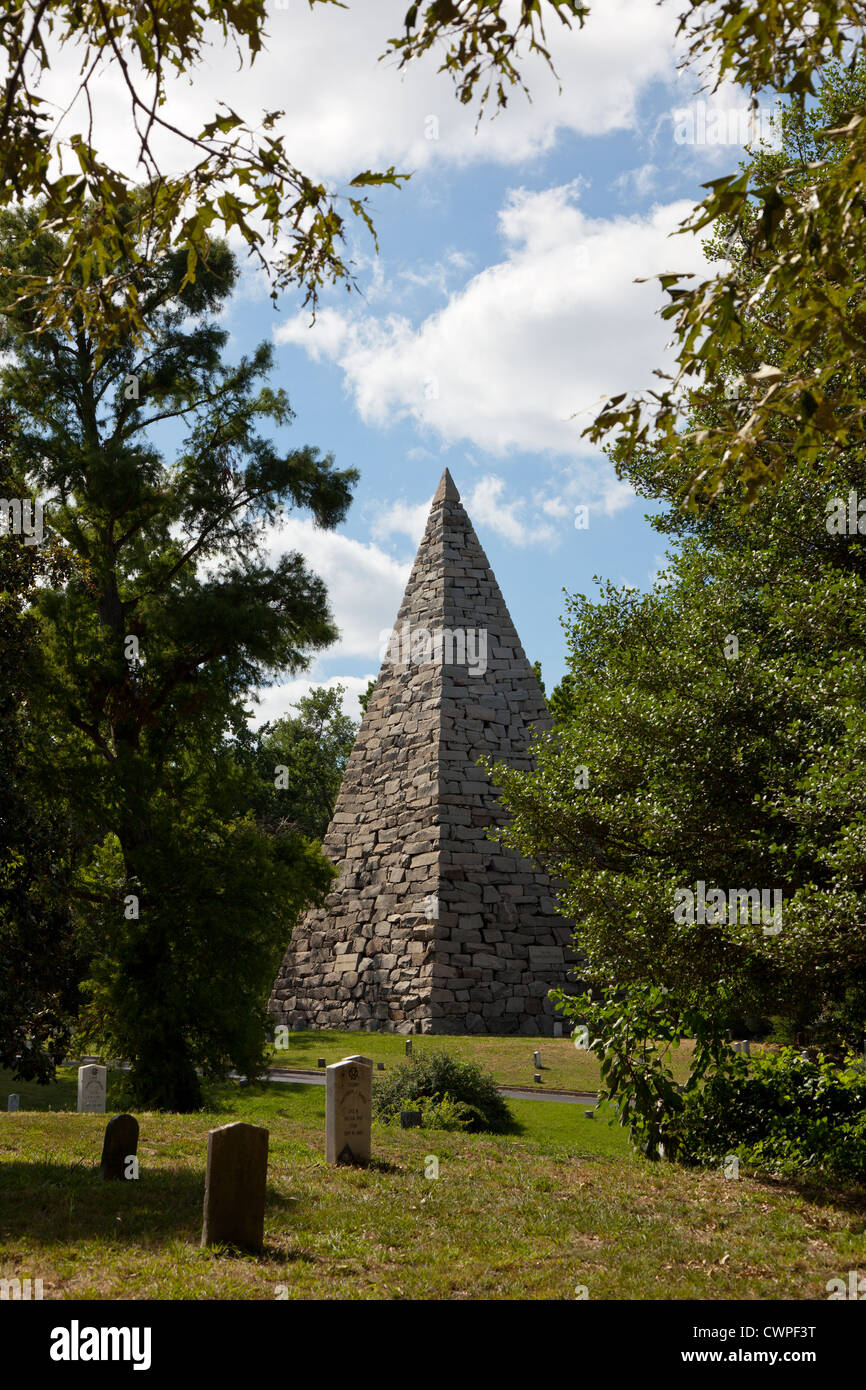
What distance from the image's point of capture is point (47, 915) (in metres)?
11.5

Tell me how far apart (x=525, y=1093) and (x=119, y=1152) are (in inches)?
480

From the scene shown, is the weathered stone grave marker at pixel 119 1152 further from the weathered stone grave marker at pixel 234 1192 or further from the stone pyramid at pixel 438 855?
the stone pyramid at pixel 438 855

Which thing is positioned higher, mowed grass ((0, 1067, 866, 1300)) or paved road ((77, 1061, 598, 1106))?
mowed grass ((0, 1067, 866, 1300))

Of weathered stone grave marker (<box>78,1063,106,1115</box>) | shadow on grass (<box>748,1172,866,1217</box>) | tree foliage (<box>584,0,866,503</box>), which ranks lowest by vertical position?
weathered stone grave marker (<box>78,1063,106,1115</box>)

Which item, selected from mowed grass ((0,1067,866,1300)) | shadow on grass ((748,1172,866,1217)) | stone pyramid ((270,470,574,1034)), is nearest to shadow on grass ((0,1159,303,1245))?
mowed grass ((0,1067,866,1300))

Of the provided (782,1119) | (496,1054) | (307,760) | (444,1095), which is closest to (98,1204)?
(782,1119)

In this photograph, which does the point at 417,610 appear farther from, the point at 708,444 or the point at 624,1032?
the point at 708,444

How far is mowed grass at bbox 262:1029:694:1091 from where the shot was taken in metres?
21.3

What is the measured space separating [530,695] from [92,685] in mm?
16462

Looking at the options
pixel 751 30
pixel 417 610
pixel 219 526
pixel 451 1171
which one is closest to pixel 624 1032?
pixel 451 1171

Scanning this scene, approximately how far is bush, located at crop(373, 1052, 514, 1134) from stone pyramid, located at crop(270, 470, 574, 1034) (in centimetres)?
927

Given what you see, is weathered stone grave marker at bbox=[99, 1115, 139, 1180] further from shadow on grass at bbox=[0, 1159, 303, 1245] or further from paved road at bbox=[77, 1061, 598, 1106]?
paved road at bbox=[77, 1061, 598, 1106]

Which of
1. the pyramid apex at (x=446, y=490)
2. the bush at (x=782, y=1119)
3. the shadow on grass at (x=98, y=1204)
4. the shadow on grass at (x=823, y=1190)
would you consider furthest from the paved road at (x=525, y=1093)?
the pyramid apex at (x=446, y=490)

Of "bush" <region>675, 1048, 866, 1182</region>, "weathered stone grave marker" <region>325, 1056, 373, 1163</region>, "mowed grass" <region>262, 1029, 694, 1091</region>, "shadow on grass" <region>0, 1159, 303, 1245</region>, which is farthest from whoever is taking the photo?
"mowed grass" <region>262, 1029, 694, 1091</region>
